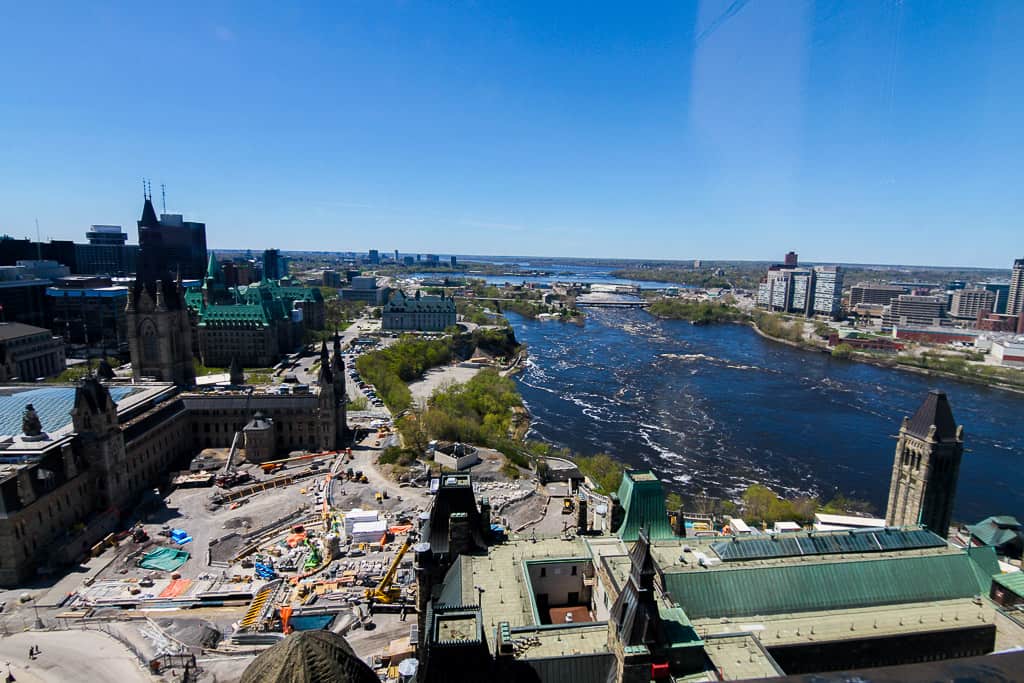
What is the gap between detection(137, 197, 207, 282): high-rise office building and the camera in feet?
335

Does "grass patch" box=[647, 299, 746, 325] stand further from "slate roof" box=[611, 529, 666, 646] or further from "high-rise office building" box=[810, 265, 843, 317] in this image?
"slate roof" box=[611, 529, 666, 646]

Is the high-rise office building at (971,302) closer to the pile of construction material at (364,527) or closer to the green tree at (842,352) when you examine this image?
the green tree at (842,352)

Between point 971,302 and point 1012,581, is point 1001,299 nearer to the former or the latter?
point 971,302

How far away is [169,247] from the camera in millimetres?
135000

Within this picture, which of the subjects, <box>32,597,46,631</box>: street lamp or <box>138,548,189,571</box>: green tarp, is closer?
<box>32,597,46,631</box>: street lamp

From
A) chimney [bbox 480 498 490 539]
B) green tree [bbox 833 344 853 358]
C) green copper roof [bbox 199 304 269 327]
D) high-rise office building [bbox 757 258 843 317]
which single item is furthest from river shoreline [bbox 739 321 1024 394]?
green copper roof [bbox 199 304 269 327]

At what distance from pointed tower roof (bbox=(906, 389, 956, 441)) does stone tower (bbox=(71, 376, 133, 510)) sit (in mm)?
49525

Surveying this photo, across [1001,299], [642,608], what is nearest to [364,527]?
[642,608]

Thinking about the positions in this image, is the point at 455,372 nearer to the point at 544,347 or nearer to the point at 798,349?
the point at 544,347

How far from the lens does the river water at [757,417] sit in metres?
51.9

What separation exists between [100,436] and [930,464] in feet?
164

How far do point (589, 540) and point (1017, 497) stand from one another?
154 ft

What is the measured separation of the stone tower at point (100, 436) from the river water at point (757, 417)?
38.5 meters

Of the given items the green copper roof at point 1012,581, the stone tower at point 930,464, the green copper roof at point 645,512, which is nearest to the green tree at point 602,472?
the green copper roof at point 645,512
